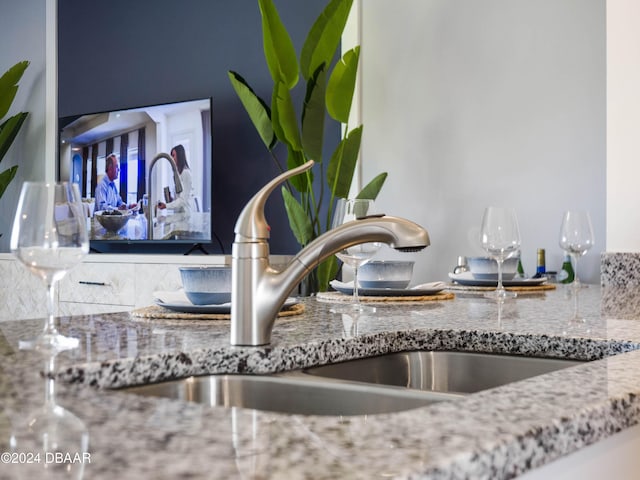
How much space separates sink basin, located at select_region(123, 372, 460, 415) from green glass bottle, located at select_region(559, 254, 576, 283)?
7.91ft

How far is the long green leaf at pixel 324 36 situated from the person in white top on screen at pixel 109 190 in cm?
174

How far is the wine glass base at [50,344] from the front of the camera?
38.2 inches

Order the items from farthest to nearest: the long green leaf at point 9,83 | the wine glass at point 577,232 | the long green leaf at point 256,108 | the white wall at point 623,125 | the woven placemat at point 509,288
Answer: the long green leaf at point 9,83
the long green leaf at point 256,108
the woven placemat at point 509,288
the white wall at point 623,125
the wine glass at point 577,232

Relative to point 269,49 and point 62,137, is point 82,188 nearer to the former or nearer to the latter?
point 62,137

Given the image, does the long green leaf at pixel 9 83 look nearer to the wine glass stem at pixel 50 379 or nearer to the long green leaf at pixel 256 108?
the long green leaf at pixel 256 108

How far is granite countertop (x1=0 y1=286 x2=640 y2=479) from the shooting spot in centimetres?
49

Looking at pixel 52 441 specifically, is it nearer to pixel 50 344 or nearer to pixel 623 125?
pixel 50 344

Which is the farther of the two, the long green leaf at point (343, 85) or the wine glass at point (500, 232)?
the long green leaf at point (343, 85)

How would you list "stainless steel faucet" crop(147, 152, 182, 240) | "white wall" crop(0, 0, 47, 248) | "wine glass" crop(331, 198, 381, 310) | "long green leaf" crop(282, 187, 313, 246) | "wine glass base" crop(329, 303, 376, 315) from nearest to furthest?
"wine glass" crop(331, 198, 381, 310) < "wine glass base" crop(329, 303, 376, 315) < "long green leaf" crop(282, 187, 313, 246) < "stainless steel faucet" crop(147, 152, 182, 240) < "white wall" crop(0, 0, 47, 248)

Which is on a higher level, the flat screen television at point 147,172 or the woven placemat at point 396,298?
the flat screen television at point 147,172

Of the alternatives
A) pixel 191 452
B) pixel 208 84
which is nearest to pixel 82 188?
pixel 208 84

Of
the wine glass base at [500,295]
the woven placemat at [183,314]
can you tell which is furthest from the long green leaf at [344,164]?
the woven placemat at [183,314]

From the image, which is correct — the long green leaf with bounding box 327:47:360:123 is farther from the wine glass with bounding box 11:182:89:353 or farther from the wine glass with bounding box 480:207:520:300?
the wine glass with bounding box 11:182:89:353

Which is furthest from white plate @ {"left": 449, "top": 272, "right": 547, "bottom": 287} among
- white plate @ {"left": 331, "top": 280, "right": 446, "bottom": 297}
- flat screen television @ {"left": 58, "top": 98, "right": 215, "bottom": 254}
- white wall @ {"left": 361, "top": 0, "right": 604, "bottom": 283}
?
flat screen television @ {"left": 58, "top": 98, "right": 215, "bottom": 254}
